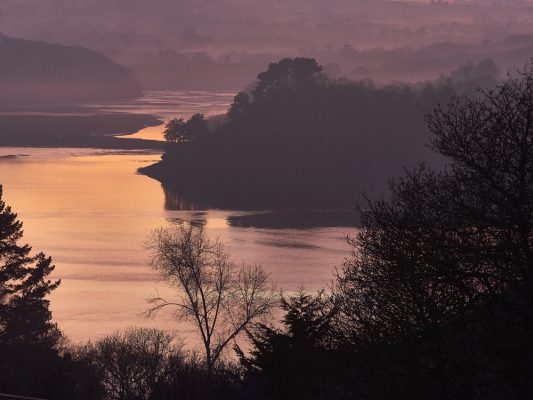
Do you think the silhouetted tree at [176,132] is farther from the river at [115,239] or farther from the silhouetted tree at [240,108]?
the river at [115,239]

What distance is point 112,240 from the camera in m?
69.1

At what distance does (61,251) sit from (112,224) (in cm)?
1240

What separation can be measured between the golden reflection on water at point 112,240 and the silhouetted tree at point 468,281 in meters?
26.0

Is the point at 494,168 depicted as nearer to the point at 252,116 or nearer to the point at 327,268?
the point at 327,268

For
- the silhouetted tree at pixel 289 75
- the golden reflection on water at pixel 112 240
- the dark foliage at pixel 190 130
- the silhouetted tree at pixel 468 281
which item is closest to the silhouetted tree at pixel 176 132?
the dark foliage at pixel 190 130

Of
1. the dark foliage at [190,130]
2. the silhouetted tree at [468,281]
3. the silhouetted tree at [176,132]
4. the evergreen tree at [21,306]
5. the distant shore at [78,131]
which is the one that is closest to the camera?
the silhouetted tree at [468,281]

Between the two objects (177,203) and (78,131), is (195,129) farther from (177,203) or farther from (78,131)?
(78,131)

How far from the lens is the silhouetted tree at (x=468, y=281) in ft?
43.0

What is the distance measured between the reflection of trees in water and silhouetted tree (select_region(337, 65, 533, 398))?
7104cm

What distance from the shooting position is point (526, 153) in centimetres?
1366

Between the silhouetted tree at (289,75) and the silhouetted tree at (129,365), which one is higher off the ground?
the silhouetted tree at (289,75)

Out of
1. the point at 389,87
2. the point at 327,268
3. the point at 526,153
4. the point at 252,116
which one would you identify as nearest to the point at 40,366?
the point at 526,153

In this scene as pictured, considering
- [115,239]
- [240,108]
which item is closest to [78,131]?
[240,108]

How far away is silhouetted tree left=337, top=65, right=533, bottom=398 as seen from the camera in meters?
13.1
